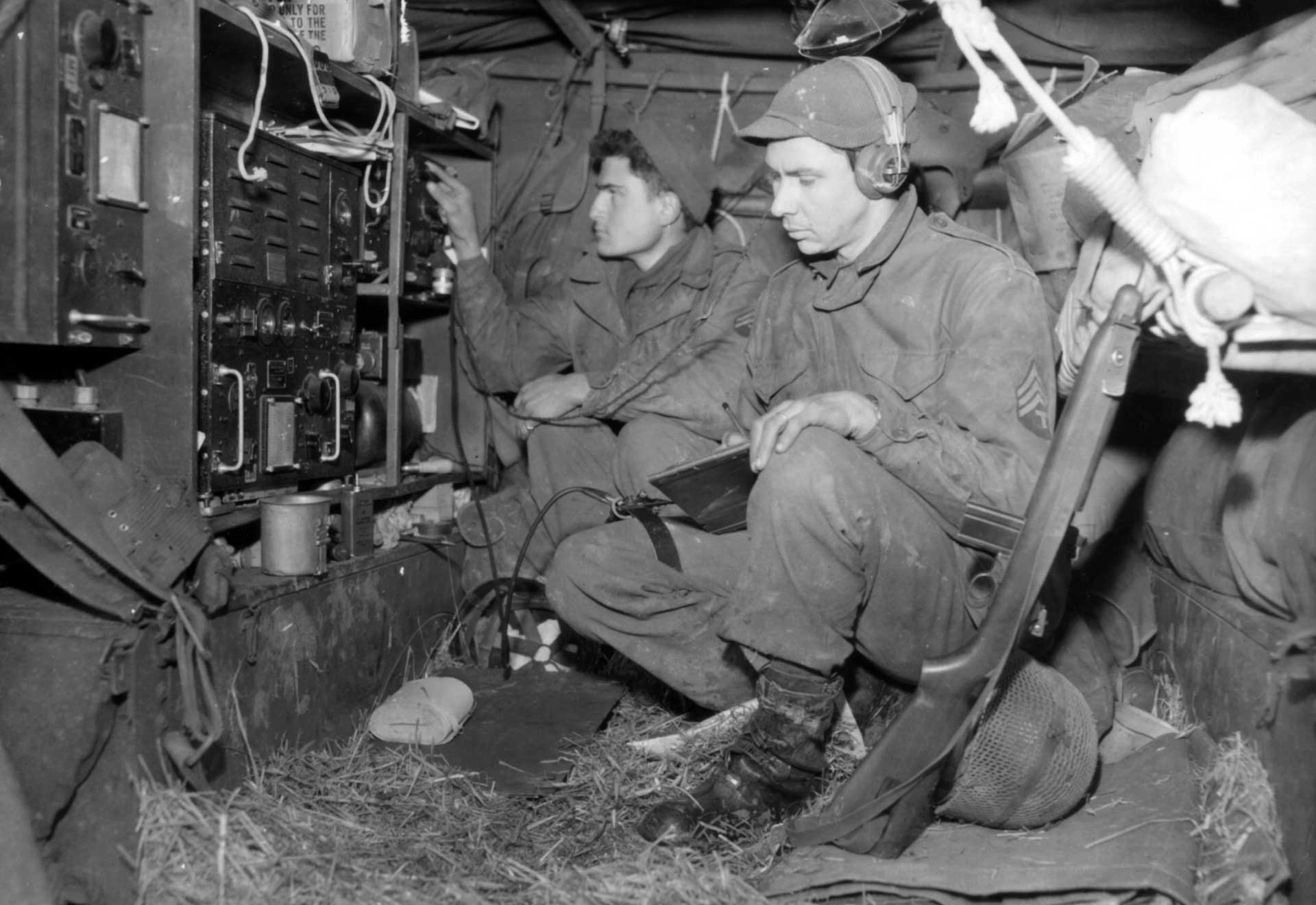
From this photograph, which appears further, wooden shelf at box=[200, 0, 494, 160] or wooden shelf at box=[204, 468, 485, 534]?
wooden shelf at box=[204, 468, 485, 534]

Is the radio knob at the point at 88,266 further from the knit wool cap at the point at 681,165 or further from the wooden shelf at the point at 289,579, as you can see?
the knit wool cap at the point at 681,165

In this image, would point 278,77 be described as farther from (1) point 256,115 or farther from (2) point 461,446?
(2) point 461,446

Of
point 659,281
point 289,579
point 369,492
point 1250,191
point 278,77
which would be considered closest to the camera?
point 1250,191

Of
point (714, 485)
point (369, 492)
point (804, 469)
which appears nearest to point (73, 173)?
point (369, 492)

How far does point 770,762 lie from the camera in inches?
96.0

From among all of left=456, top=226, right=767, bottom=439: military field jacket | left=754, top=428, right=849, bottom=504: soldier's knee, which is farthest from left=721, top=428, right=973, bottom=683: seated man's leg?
left=456, top=226, right=767, bottom=439: military field jacket

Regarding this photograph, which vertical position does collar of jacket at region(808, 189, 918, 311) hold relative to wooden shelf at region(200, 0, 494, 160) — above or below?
below

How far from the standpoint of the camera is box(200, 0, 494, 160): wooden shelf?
2.66 m

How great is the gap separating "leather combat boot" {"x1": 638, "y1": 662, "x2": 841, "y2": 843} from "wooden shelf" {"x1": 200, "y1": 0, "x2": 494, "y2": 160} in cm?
200

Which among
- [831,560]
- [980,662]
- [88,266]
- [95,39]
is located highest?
[95,39]

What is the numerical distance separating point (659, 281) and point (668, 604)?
158 cm

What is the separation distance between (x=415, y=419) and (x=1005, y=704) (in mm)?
2464

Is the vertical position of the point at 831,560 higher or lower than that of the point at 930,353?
lower

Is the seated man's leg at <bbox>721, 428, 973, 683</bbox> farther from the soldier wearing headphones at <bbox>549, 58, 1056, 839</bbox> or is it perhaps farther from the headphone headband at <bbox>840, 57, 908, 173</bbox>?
the headphone headband at <bbox>840, 57, 908, 173</bbox>
